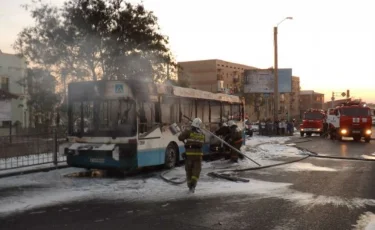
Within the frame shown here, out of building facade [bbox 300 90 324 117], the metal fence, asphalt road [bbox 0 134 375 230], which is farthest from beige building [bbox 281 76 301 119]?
asphalt road [bbox 0 134 375 230]

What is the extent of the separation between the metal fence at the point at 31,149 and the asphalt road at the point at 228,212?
619 centimetres

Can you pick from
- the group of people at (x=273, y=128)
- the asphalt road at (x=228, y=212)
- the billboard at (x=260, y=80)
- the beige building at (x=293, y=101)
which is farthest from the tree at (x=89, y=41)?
the beige building at (x=293, y=101)

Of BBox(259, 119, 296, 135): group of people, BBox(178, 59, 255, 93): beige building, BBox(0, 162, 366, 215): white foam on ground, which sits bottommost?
BBox(0, 162, 366, 215): white foam on ground

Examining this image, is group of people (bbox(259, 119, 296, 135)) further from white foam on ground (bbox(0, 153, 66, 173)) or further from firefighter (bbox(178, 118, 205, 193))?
firefighter (bbox(178, 118, 205, 193))

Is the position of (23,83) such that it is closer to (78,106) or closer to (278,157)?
(78,106)

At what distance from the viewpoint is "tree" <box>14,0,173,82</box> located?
20.2 metres

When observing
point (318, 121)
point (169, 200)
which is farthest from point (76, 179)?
point (318, 121)

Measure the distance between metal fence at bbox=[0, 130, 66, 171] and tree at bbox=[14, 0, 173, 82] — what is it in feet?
22.7

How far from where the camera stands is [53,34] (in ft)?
66.6

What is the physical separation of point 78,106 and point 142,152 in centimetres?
247

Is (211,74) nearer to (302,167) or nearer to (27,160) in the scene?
(302,167)

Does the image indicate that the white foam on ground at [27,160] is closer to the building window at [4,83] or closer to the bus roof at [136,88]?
the bus roof at [136,88]

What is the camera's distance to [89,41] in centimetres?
2030

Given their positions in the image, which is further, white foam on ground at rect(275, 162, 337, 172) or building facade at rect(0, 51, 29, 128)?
building facade at rect(0, 51, 29, 128)
